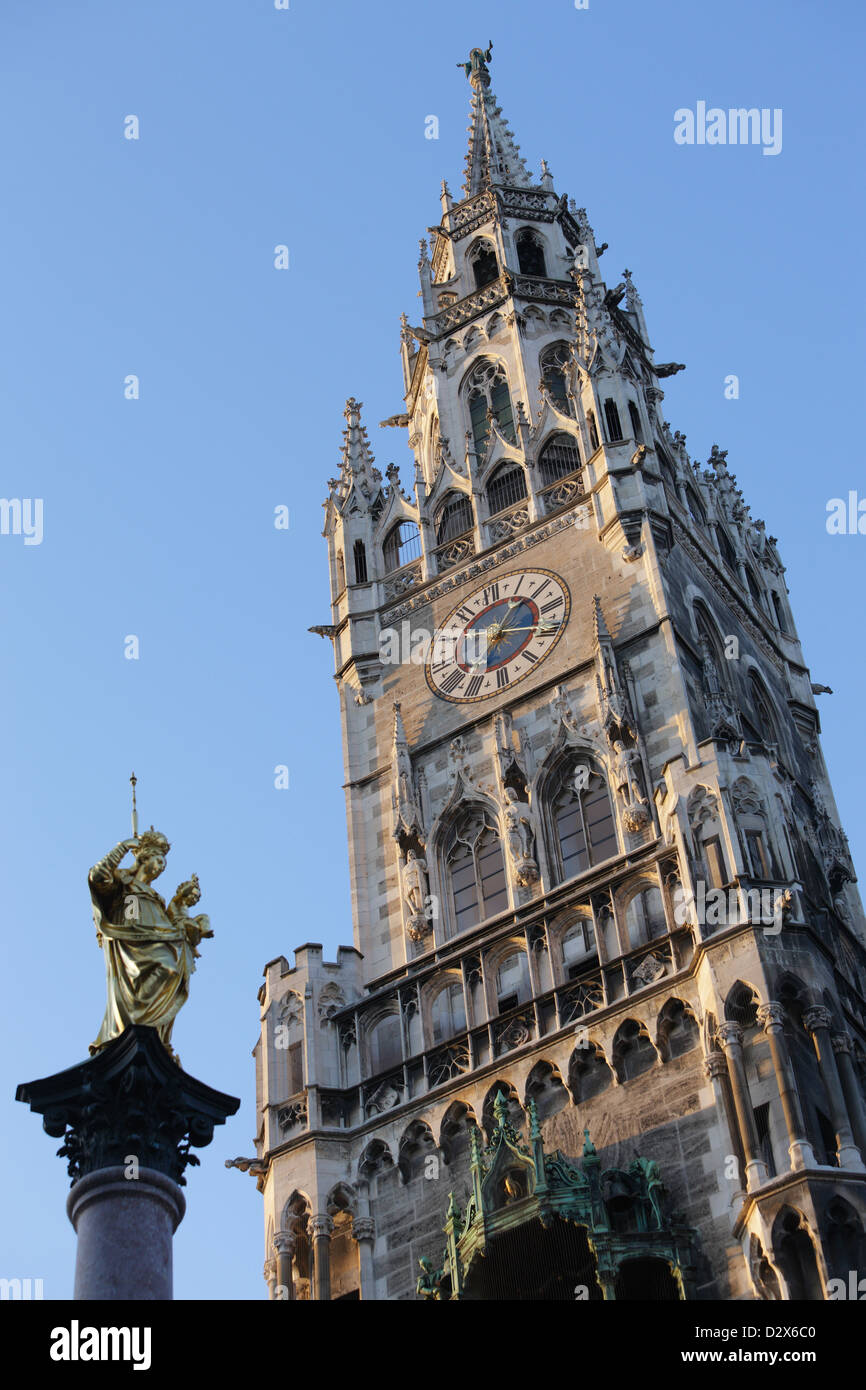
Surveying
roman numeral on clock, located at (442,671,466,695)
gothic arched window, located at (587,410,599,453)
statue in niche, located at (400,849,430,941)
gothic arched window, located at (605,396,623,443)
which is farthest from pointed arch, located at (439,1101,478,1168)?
gothic arched window, located at (587,410,599,453)

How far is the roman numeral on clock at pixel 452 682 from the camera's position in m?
44.5

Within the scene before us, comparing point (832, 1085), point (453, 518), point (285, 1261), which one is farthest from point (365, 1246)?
point (453, 518)

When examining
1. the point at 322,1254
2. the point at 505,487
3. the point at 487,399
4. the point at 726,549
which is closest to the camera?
the point at 322,1254

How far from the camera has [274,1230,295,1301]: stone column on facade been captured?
115 feet

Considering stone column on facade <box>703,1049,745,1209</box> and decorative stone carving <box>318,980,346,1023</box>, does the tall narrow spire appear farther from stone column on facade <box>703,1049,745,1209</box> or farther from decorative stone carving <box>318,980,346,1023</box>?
stone column on facade <box>703,1049,745,1209</box>

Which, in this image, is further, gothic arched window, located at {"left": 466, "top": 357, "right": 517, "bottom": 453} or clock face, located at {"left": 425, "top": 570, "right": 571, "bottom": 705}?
gothic arched window, located at {"left": 466, "top": 357, "right": 517, "bottom": 453}

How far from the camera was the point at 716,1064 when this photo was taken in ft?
108

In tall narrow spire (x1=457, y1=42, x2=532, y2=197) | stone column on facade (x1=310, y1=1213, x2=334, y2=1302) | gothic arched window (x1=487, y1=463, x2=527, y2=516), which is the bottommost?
stone column on facade (x1=310, y1=1213, x2=334, y2=1302)

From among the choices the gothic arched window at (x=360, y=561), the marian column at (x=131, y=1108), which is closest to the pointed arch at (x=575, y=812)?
the gothic arched window at (x=360, y=561)

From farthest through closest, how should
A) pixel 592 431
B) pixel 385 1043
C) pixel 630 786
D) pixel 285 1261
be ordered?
pixel 592 431 < pixel 630 786 < pixel 385 1043 < pixel 285 1261

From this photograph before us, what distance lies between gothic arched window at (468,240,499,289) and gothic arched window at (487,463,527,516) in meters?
10.0

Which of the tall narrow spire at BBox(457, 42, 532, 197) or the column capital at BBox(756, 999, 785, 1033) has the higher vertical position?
the tall narrow spire at BBox(457, 42, 532, 197)

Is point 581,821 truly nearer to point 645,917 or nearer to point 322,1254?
point 645,917

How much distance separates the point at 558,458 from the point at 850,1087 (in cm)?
2055
